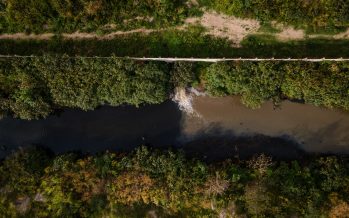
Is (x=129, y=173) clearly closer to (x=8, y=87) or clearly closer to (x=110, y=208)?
(x=110, y=208)

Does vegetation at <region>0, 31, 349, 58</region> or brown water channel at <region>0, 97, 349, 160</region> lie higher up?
vegetation at <region>0, 31, 349, 58</region>

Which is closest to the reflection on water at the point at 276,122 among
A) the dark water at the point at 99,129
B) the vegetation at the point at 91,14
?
the dark water at the point at 99,129

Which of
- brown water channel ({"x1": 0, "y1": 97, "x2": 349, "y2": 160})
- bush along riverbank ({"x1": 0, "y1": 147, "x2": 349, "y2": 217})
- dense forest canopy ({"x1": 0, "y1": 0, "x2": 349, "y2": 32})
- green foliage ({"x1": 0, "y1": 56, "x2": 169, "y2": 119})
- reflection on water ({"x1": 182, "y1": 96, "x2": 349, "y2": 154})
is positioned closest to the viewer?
bush along riverbank ({"x1": 0, "y1": 147, "x2": 349, "y2": 217})

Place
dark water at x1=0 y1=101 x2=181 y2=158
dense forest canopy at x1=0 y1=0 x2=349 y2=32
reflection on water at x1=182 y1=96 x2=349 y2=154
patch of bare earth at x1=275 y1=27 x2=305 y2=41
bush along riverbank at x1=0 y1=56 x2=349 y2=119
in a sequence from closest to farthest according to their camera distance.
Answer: bush along riverbank at x1=0 y1=56 x2=349 y2=119 → dense forest canopy at x1=0 y1=0 x2=349 y2=32 → patch of bare earth at x1=275 y1=27 x2=305 y2=41 → reflection on water at x1=182 y1=96 x2=349 y2=154 → dark water at x1=0 y1=101 x2=181 y2=158

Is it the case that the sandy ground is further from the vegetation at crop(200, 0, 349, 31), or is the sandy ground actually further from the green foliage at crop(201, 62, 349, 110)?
the green foliage at crop(201, 62, 349, 110)

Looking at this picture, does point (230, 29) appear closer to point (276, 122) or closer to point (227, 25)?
point (227, 25)

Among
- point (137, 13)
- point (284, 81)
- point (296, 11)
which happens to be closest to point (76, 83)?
point (137, 13)

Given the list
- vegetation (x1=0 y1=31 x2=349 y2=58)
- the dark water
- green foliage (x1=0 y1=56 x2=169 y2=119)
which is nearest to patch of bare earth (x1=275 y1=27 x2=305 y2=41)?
vegetation (x1=0 y1=31 x2=349 y2=58)

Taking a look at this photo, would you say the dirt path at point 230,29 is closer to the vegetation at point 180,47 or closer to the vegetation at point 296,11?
the vegetation at point 180,47
